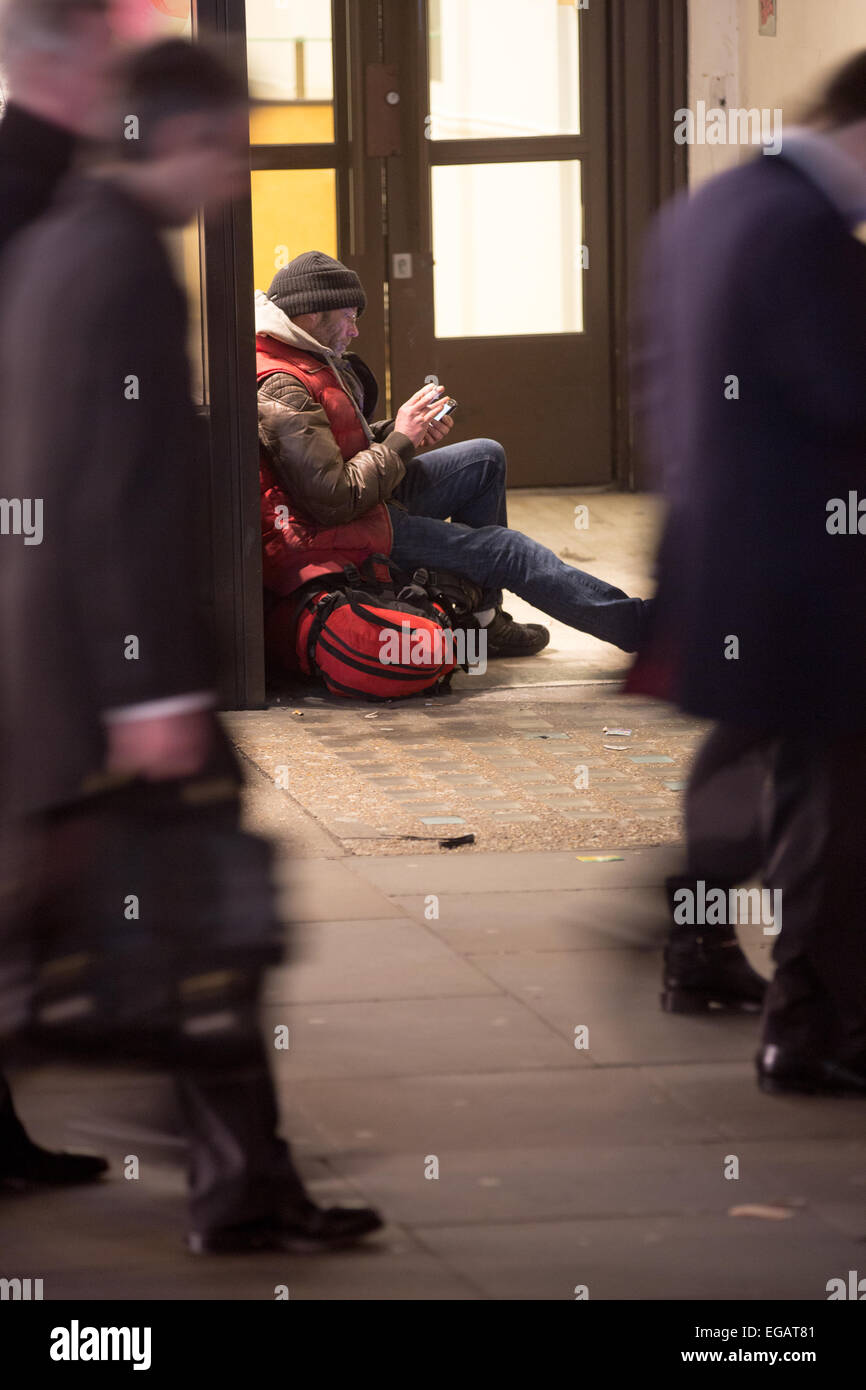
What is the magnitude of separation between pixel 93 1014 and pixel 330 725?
4354mm

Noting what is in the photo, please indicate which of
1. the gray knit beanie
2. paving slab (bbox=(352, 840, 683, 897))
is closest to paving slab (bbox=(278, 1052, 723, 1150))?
paving slab (bbox=(352, 840, 683, 897))

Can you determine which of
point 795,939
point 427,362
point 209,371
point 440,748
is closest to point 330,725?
point 440,748

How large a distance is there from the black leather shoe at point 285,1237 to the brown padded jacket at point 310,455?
184 inches

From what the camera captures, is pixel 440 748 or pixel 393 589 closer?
pixel 440 748

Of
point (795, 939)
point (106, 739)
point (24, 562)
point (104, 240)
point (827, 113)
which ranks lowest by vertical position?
point (795, 939)

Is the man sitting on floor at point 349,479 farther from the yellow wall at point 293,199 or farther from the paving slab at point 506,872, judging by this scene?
the yellow wall at point 293,199

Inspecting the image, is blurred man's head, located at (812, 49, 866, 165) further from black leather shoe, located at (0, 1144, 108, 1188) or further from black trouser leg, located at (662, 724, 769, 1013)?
black leather shoe, located at (0, 1144, 108, 1188)

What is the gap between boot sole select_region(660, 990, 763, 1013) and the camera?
4.48 metres

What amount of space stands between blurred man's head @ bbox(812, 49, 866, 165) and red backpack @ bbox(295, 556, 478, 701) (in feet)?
13.3

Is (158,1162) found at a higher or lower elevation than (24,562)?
lower

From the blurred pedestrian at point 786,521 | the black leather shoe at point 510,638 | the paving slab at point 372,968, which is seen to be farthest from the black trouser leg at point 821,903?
the black leather shoe at point 510,638

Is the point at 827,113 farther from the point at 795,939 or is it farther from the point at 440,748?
the point at 440,748

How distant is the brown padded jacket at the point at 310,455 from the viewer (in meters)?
7.70

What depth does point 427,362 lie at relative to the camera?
12539mm
